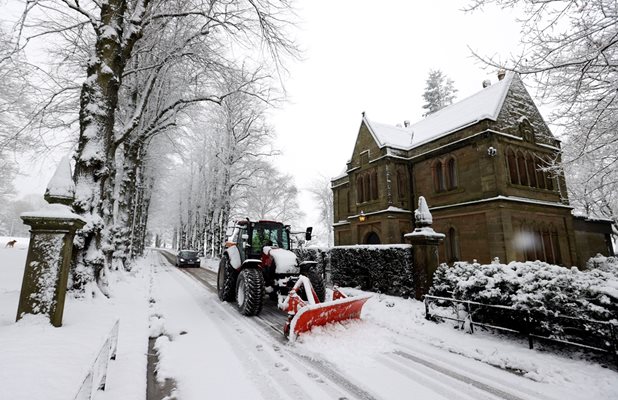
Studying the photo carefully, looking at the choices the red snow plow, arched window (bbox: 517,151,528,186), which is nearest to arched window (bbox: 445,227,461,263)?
arched window (bbox: 517,151,528,186)

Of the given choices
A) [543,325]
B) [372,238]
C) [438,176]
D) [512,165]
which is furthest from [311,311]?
[372,238]

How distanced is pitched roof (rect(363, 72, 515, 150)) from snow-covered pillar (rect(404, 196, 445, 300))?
999 centimetres

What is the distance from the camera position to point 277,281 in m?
7.61

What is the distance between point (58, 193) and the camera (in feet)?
15.3

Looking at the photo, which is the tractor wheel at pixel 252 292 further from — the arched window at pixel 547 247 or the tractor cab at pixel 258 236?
the arched window at pixel 547 247

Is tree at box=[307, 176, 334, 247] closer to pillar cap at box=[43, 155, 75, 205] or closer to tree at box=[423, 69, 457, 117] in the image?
tree at box=[423, 69, 457, 117]

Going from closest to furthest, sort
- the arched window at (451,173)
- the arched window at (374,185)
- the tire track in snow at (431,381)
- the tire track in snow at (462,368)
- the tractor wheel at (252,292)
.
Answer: the tire track in snow at (431,381), the tire track in snow at (462,368), the tractor wheel at (252,292), the arched window at (451,173), the arched window at (374,185)

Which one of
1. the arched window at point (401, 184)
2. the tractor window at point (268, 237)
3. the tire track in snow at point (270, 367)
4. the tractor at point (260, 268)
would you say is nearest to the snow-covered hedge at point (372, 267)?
the tractor at point (260, 268)

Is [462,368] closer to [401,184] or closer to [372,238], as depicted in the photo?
[401,184]

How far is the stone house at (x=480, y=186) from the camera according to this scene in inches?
597

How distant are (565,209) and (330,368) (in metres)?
20.4

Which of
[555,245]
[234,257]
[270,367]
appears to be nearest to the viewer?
[270,367]

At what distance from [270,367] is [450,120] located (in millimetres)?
19840

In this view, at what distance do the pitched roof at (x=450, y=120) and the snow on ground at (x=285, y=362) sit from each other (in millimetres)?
14467
